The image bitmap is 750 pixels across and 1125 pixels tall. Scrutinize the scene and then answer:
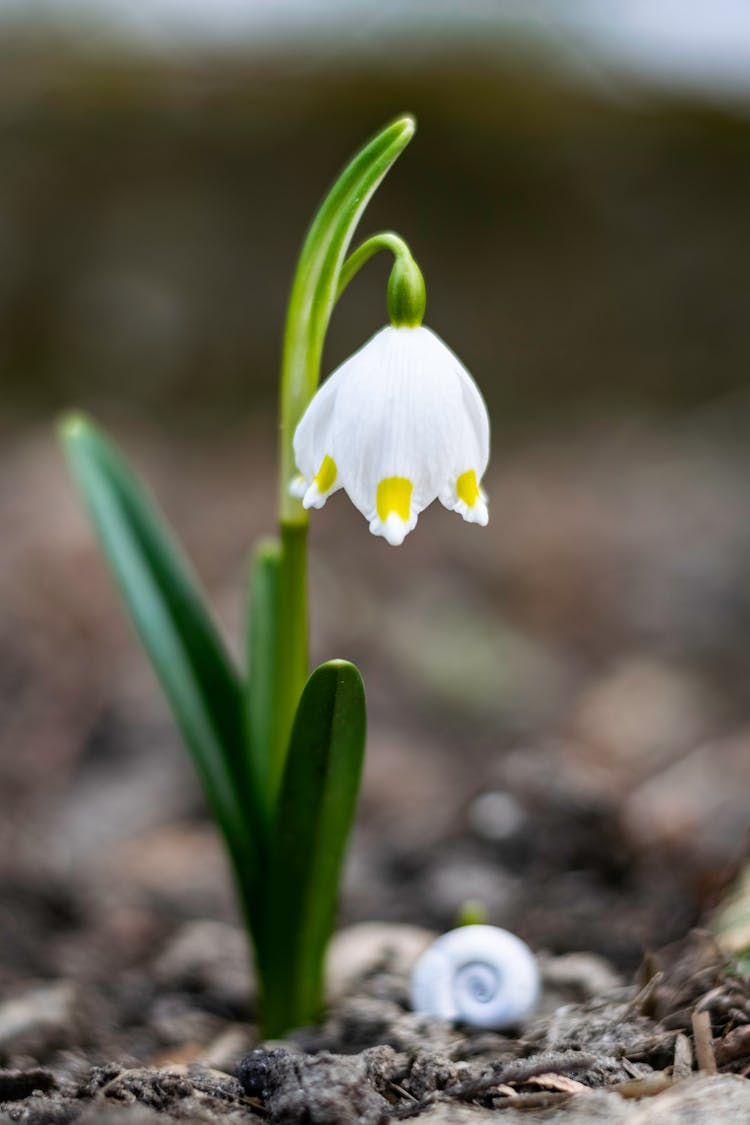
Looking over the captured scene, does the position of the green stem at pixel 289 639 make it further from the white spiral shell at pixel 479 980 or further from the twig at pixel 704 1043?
the twig at pixel 704 1043

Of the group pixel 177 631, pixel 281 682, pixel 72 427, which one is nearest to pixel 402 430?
pixel 281 682

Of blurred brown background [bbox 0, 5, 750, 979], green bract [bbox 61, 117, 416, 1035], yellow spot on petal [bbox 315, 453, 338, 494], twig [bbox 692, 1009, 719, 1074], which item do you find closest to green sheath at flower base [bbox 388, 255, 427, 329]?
green bract [bbox 61, 117, 416, 1035]

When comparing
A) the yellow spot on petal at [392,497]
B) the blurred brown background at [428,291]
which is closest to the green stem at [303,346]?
the yellow spot on petal at [392,497]

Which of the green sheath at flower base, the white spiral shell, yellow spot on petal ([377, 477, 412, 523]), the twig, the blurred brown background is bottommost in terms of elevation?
the twig

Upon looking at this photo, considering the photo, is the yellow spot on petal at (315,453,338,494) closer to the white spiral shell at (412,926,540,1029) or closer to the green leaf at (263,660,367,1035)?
the green leaf at (263,660,367,1035)

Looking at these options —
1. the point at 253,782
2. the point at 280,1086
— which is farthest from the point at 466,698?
the point at 280,1086
